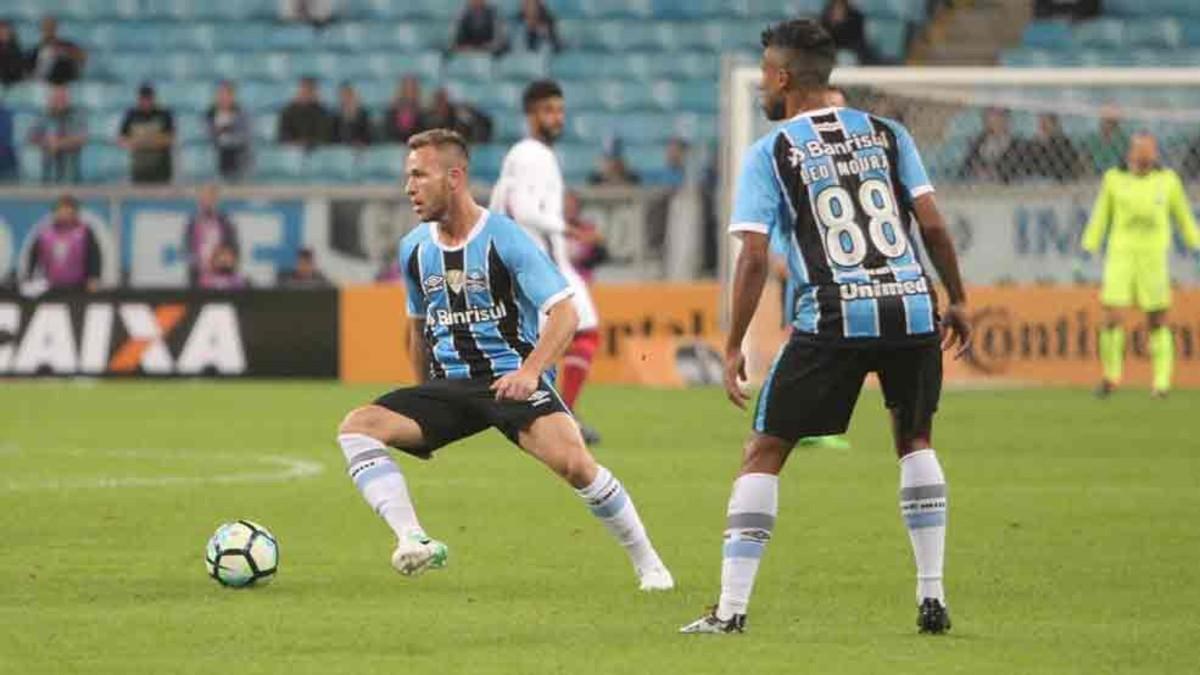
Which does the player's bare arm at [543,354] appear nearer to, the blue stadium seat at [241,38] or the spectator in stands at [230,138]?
the spectator in stands at [230,138]

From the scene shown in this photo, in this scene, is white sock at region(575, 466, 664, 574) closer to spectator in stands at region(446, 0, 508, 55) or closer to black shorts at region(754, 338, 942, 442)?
black shorts at region(754, 338, 942, 442)

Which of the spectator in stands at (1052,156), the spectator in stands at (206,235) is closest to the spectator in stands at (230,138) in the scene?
the spectator in stands at (206,235)

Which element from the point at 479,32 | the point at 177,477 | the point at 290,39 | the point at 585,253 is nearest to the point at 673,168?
the point at 585,253

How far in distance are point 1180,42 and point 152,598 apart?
822 inches

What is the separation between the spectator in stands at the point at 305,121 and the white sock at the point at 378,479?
58.7 feet

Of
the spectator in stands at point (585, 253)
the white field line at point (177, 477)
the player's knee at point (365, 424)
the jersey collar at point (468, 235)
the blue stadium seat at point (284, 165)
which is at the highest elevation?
the jersey collar at point (468, 235)

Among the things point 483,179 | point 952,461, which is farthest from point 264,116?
point 952,461

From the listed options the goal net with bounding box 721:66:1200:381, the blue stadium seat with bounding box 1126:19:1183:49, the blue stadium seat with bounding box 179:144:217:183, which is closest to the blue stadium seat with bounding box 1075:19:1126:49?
the blue stadium seat with bounding box 1126:19:1183:49

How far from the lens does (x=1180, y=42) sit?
2814 centimetres

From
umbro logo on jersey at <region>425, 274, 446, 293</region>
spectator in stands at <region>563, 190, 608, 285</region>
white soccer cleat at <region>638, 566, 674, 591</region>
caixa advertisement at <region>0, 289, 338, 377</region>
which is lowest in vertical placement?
caixa advertisement at <region>0, 289, 338, 377</region>

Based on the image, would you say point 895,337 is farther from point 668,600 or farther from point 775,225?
point 668,600

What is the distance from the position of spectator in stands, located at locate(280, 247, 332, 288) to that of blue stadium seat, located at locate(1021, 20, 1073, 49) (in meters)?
8.27

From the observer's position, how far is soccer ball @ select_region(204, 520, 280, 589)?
9.28 m

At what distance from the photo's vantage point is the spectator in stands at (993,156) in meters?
23.3
